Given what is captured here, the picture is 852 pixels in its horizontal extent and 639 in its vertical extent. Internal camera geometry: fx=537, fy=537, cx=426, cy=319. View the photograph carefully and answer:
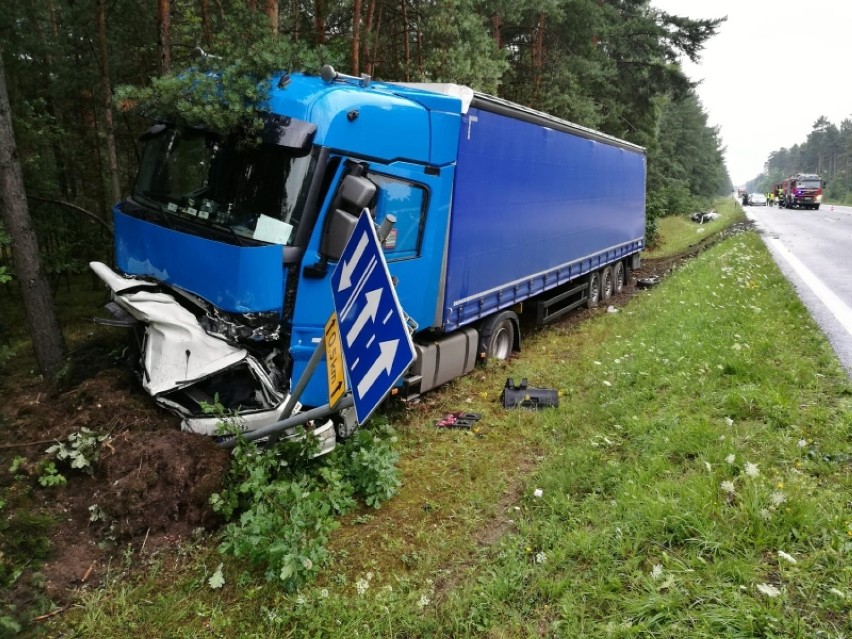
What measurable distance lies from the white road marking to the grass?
65.6 inches

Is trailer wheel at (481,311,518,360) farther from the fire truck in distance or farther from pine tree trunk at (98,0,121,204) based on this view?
the fire truck in distance

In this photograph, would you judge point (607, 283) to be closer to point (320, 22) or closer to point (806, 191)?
point (320, 22)

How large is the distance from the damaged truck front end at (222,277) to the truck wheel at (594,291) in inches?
312

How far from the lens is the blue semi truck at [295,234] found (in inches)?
150

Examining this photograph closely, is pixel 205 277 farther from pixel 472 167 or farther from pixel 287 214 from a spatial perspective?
pixel 472 167

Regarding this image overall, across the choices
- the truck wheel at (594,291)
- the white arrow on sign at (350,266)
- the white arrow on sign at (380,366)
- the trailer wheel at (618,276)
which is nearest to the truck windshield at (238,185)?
the white arrow on sign at (350,266)

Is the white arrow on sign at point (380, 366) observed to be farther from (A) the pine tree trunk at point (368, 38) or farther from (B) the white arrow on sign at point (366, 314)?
(A) the pine tree trunk at point (368, 38)

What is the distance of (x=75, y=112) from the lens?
14953 mm

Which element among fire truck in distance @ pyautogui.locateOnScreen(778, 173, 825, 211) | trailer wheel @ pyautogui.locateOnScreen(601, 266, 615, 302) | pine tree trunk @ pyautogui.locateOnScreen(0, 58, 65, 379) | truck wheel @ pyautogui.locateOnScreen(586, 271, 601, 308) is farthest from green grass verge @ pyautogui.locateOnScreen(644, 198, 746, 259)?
pine tree trunk @ pyautogui.locateOnScreen(0, 58, 65, 379)

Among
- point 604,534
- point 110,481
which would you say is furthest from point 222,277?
point 604,534

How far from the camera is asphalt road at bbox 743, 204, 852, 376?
239 inches

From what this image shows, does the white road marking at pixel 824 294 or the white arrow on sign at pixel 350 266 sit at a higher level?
the white arrow on sign at pixel 350 266

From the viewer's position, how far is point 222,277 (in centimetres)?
391

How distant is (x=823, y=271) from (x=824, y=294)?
2761 mm
